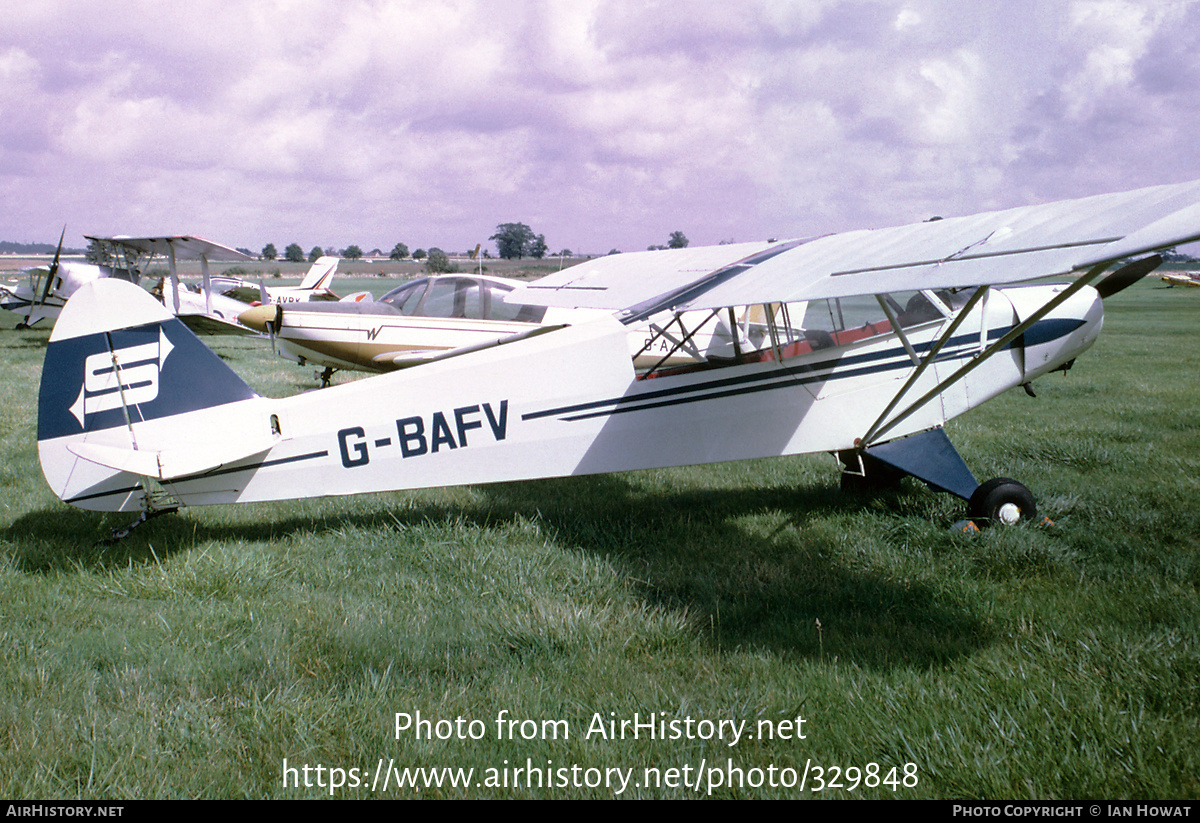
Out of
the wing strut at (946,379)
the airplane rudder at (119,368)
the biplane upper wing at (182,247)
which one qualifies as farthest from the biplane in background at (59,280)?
the wing strut at (946,379)

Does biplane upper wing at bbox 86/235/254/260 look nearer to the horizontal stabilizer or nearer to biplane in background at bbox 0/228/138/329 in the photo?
biplane in background at bbox 0/228/138/329

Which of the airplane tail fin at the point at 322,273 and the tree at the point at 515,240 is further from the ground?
the tree at the point at 515,240

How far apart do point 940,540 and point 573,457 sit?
7.44 ft

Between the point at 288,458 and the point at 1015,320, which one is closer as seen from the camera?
the point at 288,458

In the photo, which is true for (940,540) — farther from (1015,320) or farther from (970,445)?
(970,445)

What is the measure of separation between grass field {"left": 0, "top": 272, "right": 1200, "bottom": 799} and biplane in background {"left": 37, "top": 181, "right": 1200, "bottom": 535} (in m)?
0.47

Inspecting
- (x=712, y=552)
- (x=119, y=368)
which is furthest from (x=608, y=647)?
(x=119, y=368)

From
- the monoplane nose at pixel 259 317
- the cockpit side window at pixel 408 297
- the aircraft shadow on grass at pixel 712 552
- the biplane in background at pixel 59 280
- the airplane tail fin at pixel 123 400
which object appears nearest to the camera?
the aircraft shadow on grass at pixel 712 552

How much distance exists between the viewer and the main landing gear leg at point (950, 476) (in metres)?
4.53

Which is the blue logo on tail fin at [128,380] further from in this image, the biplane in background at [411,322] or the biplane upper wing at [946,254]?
the biplane in background at [411,322]

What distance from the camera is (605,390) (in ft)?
14.7

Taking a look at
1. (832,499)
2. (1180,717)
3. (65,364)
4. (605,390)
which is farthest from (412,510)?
(1180,717)

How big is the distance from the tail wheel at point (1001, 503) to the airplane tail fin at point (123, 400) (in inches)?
172

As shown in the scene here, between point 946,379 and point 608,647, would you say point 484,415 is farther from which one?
point 946,379
